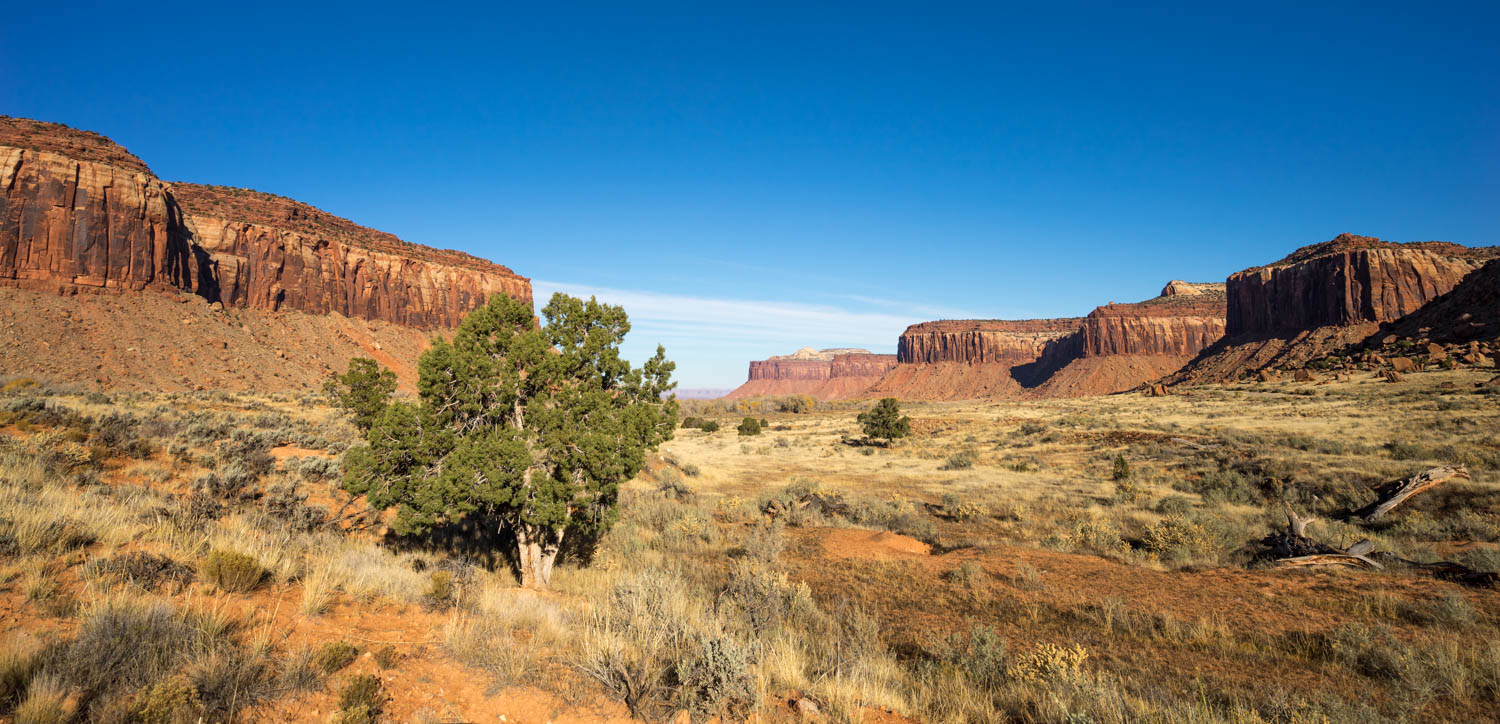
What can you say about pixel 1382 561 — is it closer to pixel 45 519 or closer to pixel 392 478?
pixel 392 478

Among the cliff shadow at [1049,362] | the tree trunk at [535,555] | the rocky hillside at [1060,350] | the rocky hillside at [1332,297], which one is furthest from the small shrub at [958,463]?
the cliff shadow at [1049,362]

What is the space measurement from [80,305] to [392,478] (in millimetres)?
71391

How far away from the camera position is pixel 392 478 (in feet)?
27.9

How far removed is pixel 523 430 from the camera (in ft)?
29.8

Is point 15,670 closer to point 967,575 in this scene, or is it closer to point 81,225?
point 967,575

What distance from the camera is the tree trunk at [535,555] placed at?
9234mm

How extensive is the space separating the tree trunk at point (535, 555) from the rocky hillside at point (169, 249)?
30468 millimetres

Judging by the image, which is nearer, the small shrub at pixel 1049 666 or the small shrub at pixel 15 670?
the small shrub at pixel 15 670

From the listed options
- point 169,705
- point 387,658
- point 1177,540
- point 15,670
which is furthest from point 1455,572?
point 15,670

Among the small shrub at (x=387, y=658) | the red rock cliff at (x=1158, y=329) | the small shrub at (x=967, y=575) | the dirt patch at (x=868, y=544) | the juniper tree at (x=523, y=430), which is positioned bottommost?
the dirt patch at (x=868, y=544)

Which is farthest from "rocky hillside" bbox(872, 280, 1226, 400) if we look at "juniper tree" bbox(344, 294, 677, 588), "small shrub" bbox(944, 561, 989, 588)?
"juniper tree" bbox(344, 294, 677, 588)

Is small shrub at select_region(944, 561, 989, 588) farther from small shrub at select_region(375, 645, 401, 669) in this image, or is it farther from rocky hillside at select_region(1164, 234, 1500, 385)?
rocky hillside at select_region(1164, 234, 1500, 385)

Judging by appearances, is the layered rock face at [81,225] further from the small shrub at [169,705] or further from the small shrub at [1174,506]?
the small shrub at [1174,506]

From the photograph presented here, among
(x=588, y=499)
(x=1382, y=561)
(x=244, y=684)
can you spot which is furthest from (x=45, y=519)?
(x=1382, y=561)
